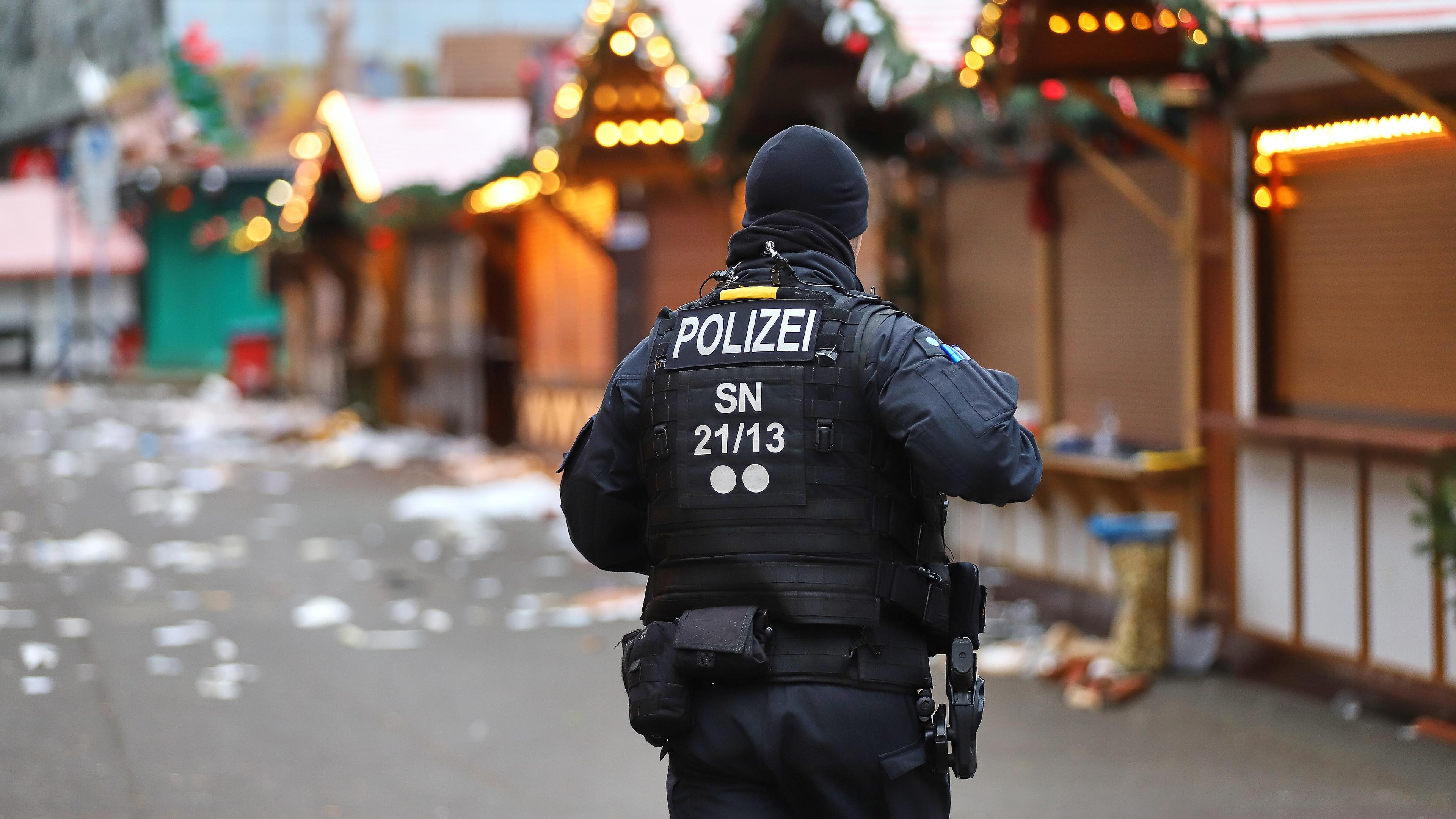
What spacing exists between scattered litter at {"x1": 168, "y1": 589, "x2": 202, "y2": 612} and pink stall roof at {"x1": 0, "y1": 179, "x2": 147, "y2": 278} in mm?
34056

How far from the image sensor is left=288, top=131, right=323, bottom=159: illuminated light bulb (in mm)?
25422

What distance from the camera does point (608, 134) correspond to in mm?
14805

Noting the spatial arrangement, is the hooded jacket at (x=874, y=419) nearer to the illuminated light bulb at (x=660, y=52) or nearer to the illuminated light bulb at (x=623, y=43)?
the illuminated light bulb at (x=660, y=52)

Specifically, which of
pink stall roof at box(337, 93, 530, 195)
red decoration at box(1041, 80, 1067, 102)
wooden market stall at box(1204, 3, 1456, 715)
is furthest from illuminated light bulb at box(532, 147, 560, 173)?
wooden market stall at box(1204, 3, 1456, 715)

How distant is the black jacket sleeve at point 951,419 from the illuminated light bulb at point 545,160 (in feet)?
39.5

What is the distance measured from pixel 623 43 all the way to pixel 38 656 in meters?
6.94

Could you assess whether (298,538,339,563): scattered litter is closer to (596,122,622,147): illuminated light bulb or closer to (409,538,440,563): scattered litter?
(409,538,440,563): scattered litter

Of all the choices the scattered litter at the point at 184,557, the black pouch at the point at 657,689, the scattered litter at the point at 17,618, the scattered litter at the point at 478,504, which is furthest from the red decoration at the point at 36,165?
the black pouch at the point at 657,689

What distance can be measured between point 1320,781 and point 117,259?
137 feet

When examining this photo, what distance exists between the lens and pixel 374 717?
7.68m

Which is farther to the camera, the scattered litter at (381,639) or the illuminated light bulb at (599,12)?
the illuminated light bulb at (599,12)

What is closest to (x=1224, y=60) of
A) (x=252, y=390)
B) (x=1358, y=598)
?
(x=1358, y=598)

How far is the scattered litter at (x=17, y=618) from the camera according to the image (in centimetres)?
977

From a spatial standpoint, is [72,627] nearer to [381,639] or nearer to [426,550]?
[381,639]
